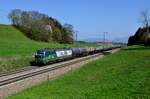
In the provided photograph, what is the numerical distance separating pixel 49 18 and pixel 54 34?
12.2m

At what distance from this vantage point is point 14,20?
141 m

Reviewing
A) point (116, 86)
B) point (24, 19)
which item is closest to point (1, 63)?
point (116, 86)

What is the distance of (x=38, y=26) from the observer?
127 metres

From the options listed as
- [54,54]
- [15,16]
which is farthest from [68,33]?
[54,54]

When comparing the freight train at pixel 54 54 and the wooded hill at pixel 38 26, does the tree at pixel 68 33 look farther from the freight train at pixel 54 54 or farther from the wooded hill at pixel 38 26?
the freight train at pixel 54 54

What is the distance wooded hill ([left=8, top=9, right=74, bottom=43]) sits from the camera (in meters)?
129

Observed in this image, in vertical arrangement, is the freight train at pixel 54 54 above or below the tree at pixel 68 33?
below

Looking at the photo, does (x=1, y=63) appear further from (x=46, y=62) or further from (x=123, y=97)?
(x=123, y=97)

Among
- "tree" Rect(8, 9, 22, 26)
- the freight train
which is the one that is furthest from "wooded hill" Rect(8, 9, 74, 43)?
the freight train

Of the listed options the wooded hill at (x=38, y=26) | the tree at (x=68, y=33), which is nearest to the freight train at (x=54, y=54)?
the wooded hill at (x=38, y=26)

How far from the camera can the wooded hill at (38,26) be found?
129 meters

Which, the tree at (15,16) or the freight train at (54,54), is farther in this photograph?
the tree at (15,16)

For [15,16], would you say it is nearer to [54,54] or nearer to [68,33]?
[68,33]

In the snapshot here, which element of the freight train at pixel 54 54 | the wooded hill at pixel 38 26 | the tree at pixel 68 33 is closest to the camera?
the freight train at pixel 54 54
